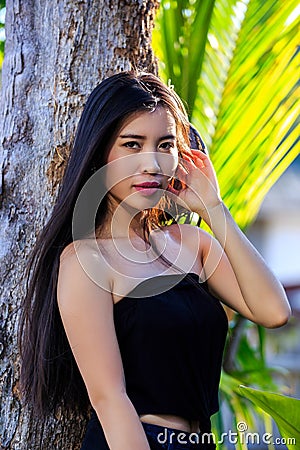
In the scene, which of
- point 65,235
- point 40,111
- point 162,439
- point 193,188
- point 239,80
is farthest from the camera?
point 239,80

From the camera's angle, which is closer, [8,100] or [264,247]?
[8,100]

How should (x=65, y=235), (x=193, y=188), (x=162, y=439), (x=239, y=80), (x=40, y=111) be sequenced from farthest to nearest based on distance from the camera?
(x=239, y=80), (x=40, y=111), (x=193, y=188), (x=65, y=235), (x=162, y=439)

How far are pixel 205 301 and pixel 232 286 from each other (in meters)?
0.15

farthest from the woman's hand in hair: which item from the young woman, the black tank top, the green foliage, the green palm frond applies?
the green palm frond

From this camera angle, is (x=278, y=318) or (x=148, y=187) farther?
(x=278, y=318)

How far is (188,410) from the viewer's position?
1.89 m


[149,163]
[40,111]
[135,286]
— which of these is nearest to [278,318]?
[135,286]

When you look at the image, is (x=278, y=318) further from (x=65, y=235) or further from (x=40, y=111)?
(x=40, y=111)

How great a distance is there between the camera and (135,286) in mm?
1880

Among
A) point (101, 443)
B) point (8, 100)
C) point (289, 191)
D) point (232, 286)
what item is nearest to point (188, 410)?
point (101, 443)

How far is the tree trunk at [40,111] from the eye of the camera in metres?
2.16

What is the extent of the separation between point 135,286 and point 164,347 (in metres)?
0.15

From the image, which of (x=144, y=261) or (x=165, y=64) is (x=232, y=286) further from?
(x=165, y=64)

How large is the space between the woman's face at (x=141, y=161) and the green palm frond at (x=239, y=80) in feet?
2.74
